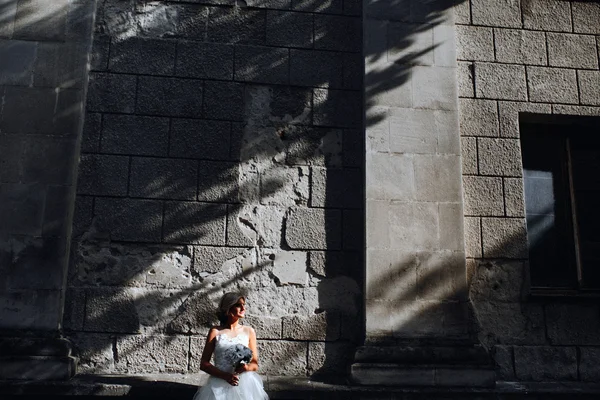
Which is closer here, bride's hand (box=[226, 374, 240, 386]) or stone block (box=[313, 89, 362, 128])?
bride's hand (box=[226, 374, 240, 386])

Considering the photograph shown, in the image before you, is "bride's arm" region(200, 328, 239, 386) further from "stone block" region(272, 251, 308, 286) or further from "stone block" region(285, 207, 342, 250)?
"stone block" region(285, 207, 342, 250)

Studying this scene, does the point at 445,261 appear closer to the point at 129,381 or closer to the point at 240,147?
the point at 240,147

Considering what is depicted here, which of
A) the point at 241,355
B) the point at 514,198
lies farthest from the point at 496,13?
the point at 241,355

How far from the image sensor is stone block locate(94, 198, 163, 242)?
5.76 meters

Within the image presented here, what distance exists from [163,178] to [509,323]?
11.8 ft

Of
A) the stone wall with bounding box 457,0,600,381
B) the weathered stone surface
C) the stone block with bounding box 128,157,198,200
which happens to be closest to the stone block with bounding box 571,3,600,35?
the stone wall with bounding box 457,0,600,381

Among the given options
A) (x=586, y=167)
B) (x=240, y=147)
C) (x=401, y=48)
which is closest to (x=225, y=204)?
(x=240, y=147)

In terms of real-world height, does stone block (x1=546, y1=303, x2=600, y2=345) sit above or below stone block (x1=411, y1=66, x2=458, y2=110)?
below

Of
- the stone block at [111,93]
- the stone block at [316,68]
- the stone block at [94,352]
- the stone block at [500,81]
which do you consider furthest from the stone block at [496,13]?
the stone block at [94,352]

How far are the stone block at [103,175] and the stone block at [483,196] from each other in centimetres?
336

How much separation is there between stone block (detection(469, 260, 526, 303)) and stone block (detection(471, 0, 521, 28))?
2.61 m

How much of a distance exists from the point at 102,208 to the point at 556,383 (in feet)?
14.9

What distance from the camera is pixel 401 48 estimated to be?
633 cm

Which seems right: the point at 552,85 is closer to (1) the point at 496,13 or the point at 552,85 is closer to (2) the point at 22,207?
(1) the point at 496,13
